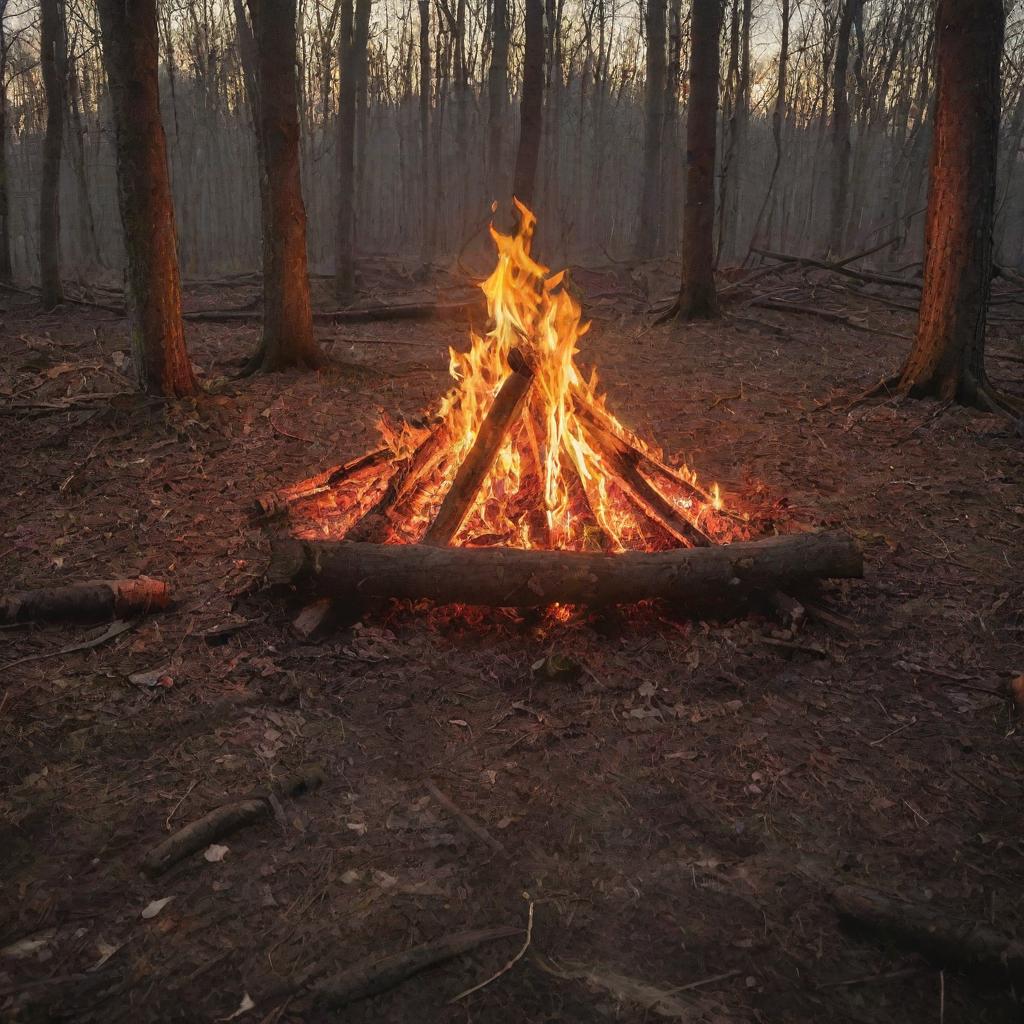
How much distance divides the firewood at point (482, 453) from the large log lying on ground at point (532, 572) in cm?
37

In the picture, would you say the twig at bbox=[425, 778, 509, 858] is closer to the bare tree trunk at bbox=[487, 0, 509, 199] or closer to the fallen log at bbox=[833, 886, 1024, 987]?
the fallen log at bbox=[833, 886, 1024, 987]

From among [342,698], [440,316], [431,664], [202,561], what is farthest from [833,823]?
[440,316]

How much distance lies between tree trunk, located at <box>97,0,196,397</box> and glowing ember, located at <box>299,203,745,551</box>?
3.18 m

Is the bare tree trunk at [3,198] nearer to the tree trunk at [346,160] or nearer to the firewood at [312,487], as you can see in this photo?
the tree trunk at [346,160]

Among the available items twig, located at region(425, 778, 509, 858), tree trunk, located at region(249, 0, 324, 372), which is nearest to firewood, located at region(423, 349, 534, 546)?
twig, located at region(425, 778, 509, 858)

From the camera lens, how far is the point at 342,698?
3.66m

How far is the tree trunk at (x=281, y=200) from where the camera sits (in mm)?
8453

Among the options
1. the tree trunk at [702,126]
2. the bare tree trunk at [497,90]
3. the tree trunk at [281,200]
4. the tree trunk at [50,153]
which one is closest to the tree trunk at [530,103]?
the tree trunk at [702,126]

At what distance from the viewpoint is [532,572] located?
4004 millimetres

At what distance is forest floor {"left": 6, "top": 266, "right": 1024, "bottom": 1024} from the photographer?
7.38 feet

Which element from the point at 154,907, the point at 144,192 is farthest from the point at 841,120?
the point at 154,907

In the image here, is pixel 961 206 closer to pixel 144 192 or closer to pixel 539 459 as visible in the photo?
pixel 539 459

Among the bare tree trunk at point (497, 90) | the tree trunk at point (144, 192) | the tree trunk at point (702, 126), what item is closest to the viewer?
the tree trunk at point (144, 192)

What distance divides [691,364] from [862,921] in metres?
8.94
